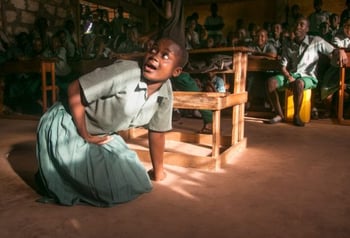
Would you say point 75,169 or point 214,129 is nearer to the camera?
point 75,169

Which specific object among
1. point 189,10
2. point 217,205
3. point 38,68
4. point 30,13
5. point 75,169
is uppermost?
point 189,10

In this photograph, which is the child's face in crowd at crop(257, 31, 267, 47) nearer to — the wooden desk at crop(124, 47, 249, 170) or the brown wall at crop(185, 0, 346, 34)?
the wooden desk at crop(124, 47, 249, 170)

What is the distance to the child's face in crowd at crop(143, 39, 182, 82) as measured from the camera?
1.85 m

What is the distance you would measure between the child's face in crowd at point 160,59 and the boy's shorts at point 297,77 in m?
3.34

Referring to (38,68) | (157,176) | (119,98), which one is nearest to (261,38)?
(38,68)

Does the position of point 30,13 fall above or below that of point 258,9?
below

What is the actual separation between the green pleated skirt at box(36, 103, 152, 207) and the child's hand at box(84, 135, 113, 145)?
24 mm

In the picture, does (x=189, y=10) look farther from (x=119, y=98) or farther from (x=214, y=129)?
(x=119, y=98)

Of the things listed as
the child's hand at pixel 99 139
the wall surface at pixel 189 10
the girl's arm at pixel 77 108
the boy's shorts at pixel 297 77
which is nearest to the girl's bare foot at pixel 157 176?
the child's hand at pixel 99 139

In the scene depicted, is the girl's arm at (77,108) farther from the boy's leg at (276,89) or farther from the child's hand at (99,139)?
the boy's leg at (276,89)

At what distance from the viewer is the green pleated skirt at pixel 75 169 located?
1849mm

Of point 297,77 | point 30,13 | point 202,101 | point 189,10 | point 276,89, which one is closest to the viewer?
point 202,101

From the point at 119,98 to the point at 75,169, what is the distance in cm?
44

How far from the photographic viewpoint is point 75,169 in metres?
1.86
